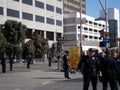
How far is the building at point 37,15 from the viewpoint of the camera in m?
83.1

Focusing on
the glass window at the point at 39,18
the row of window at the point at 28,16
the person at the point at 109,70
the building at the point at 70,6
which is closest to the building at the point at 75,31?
the row of window at the point at 28,16

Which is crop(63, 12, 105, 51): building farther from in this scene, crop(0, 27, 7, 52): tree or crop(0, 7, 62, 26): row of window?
crop(0, 27, 7, 52): tree

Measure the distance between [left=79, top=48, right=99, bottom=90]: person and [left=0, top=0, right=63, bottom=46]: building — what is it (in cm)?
6666

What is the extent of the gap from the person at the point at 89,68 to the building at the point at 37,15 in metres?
66.7

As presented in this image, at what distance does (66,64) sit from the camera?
26.3 meters

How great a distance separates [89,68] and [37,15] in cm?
8194

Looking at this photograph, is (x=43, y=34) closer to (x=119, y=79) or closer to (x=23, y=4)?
(x=23, y=4)

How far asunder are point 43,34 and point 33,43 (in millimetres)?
14512

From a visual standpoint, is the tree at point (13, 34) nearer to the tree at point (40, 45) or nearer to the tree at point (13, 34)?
the tree at point (13, 34)

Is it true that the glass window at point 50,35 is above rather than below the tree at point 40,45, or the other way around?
above

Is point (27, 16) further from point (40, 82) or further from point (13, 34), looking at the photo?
point (40, 82)

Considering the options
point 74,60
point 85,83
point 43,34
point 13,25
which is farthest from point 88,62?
point 43,34

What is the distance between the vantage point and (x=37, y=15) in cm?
9544

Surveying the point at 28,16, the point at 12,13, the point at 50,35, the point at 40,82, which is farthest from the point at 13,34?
the point at 40,82
